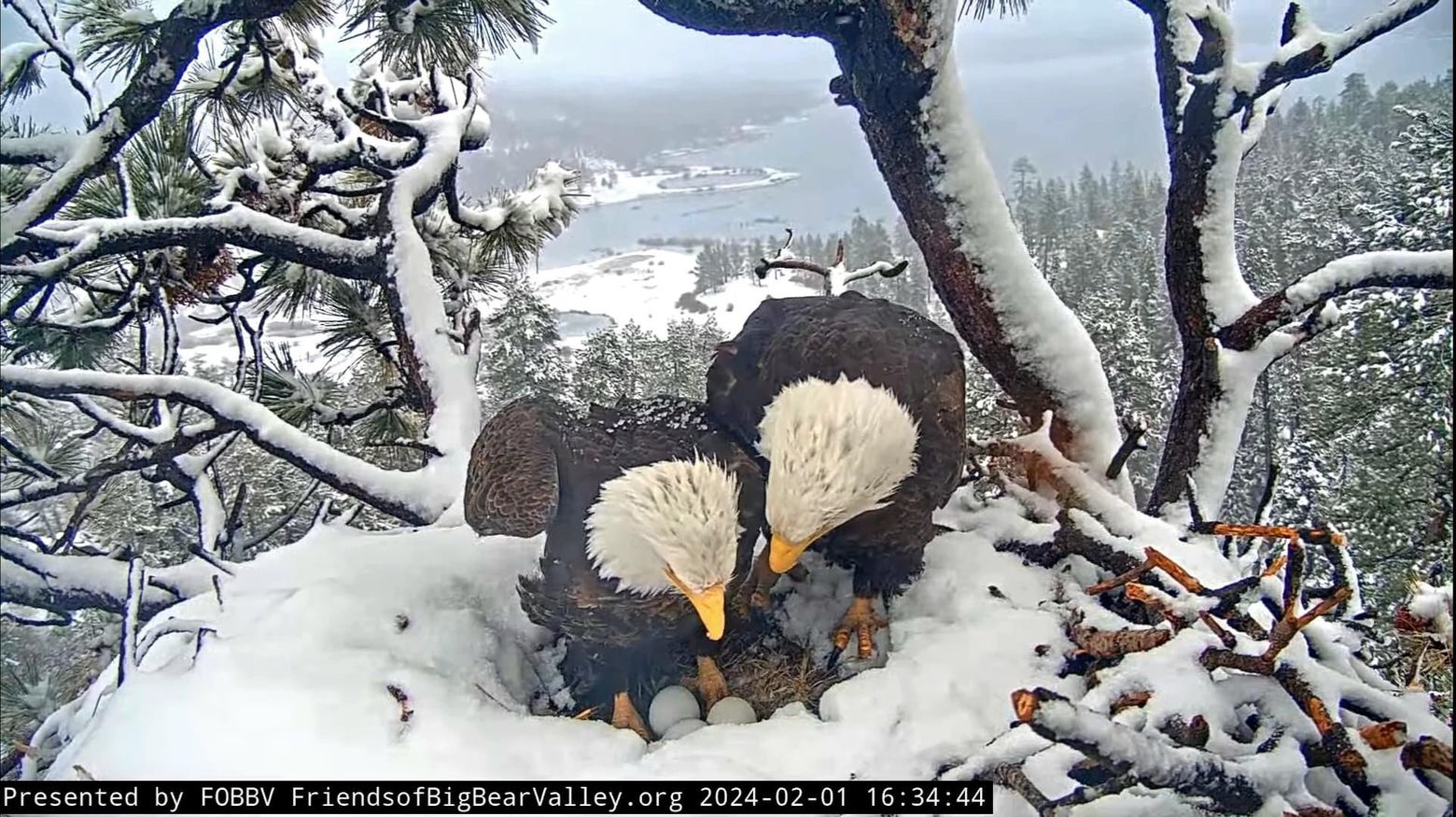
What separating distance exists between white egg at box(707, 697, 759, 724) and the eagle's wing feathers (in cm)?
55

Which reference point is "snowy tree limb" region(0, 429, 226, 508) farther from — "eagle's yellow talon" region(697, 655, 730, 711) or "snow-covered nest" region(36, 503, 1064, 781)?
"eagle's yellow talon" region(697, 655, 730, 711)

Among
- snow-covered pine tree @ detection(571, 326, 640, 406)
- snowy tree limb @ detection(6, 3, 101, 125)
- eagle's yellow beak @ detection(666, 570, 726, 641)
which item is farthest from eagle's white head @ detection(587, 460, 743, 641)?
snow-covered pine tree @ detection(571, 326, 640, 406)

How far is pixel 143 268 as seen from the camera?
97.7 inches

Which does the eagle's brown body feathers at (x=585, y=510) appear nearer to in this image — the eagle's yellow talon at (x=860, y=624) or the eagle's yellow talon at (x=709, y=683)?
the eagle's yellow talon at (x=709, y=683)

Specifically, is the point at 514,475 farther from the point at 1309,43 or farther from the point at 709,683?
the point at 1309,43

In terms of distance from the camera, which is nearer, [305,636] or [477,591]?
[305,636]

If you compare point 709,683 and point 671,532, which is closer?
point 671,532

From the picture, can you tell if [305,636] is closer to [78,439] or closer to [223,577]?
[223,577]

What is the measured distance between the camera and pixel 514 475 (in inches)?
73.5

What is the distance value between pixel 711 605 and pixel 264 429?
141 centimetres

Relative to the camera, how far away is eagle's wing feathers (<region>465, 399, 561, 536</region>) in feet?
6.01

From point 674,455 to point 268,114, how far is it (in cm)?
221

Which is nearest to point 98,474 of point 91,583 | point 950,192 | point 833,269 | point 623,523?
point 91,583

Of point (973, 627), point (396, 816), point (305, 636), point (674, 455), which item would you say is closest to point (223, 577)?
point (305, 636)
